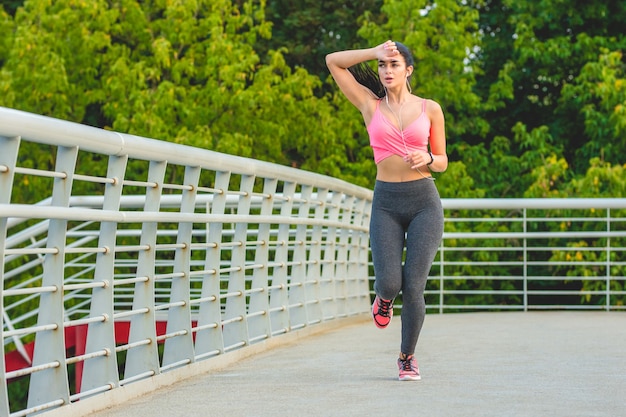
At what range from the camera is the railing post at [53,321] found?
620 cm

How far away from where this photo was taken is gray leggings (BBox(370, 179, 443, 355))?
789 cm

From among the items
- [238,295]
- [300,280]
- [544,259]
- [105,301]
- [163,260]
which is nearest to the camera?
[105,301]

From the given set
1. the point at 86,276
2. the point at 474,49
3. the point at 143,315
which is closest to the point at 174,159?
the point at 143,315

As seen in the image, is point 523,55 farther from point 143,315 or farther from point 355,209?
point 143,315

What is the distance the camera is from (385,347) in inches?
405

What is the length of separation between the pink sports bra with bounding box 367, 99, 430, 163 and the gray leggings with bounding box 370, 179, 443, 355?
174 millimetres

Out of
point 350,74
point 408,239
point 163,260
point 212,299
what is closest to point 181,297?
point 212,299

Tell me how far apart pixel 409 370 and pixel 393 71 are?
1.59 metres

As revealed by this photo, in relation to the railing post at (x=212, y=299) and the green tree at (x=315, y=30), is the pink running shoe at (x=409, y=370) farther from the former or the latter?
the green tree at (x=315, y=30)

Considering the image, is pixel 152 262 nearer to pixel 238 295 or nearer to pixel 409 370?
pixel 409 370

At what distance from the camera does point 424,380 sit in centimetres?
795

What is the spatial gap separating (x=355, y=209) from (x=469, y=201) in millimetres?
2935

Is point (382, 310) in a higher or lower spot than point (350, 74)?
lower

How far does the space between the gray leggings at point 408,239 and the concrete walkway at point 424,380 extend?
427 mm
